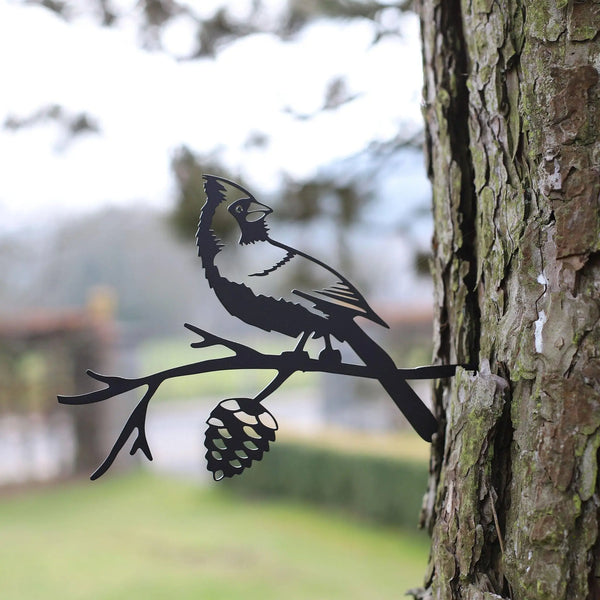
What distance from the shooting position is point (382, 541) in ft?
17.1

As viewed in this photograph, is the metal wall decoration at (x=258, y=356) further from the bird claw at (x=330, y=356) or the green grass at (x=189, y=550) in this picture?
the green grass at (x=189, y=550)

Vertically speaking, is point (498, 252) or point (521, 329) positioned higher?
point (498, 252)

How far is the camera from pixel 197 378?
49.8 ft

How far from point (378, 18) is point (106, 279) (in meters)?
13.5

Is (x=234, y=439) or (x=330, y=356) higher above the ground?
(x=330, y=356)

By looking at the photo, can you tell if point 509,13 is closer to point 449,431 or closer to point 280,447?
point 449,431

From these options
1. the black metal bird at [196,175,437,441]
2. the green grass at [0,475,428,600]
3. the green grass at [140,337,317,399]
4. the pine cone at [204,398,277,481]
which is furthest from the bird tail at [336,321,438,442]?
the green grass at [140,337,317,399]

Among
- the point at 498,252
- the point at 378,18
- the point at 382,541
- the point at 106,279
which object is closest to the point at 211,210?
the point at 498,252

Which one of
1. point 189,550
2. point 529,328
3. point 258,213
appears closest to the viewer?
point 529,328

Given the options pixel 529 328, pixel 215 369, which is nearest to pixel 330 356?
pixel 215 369

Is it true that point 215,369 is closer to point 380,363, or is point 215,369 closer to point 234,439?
point 234,439

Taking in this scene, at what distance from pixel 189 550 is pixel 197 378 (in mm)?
10211

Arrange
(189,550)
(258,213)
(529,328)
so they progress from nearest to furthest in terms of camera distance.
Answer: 1. (529,328)
2. (258,213)
3. (189,550)

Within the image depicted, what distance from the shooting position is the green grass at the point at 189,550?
433cm
